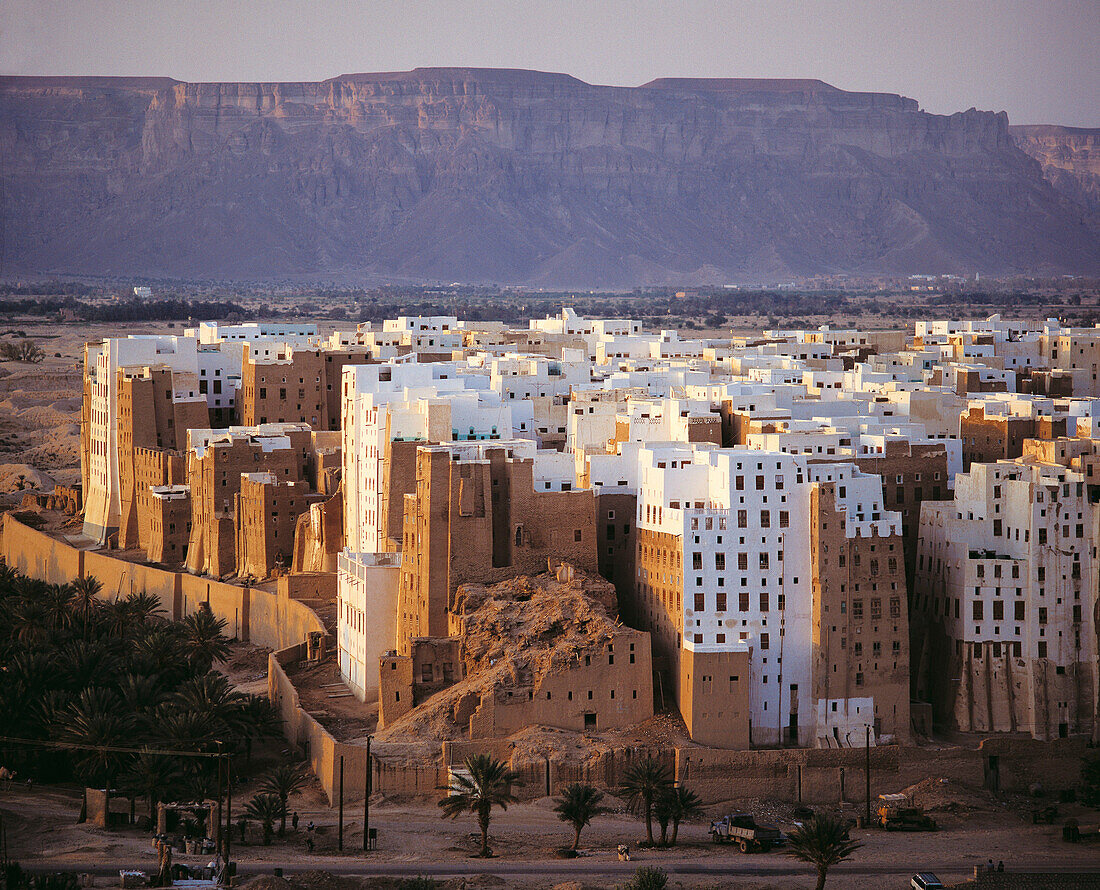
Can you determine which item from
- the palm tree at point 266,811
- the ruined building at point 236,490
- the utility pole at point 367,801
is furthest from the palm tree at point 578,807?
the ruined building at point 236,490

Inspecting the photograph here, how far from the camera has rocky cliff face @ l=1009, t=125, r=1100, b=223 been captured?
107 metres

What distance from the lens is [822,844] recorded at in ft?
126

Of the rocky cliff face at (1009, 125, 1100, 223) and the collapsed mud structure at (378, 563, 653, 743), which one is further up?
the rocky cliff face at (1009, 125, 1100, 223)

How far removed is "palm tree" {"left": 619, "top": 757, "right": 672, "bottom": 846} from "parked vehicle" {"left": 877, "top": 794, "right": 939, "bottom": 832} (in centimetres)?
521

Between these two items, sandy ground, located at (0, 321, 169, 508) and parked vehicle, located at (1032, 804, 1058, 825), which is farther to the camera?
sandy ground, located at (0, 321, 169, 508)


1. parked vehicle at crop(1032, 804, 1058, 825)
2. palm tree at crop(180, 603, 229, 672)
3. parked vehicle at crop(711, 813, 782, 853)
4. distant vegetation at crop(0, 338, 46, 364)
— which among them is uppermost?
distant vegetation at crop(0, 338, 46, 364)

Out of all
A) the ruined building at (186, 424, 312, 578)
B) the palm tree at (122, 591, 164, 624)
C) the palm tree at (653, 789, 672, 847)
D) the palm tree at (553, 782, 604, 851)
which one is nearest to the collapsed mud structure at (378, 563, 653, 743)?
the palm tree at (553, 782, 604, 851)

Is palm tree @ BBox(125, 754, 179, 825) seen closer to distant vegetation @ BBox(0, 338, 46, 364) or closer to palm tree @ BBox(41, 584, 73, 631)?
palm tree @ BBox(41, 584, 73, 631)

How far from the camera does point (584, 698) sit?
151 feet

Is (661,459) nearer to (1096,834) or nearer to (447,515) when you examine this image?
(447,515)

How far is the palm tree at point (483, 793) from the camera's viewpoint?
4112cm

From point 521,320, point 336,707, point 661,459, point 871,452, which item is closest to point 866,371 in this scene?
point 871,452

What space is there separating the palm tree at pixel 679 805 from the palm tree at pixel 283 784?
8.53m

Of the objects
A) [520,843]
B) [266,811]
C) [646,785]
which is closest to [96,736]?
[266,811]
